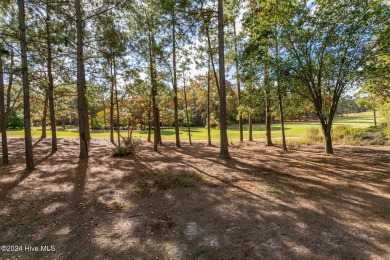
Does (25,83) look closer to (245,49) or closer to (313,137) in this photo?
(245,49)

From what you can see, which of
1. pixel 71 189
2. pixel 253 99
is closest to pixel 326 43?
pixel 253 99

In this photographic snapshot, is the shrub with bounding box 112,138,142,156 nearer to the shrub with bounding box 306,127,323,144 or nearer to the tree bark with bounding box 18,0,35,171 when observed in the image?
the tree bark with bounding box 18,0,35,171

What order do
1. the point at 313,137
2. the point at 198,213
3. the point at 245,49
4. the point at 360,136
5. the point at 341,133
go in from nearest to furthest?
1. the point at 198,213
2. the point at 245,49
3. the point at 360,136
4. the point at 313,137
5. the point at 341,133

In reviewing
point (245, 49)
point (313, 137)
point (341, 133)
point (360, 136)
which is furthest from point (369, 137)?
point (245, 49)

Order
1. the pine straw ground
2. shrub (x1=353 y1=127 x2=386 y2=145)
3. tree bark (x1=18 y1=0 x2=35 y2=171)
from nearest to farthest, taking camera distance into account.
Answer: the pine straw ground < tree bark (x1=18 y1=0 x2=35 y2=171) < shrub (x1=353 y1=127 x2=386 y2=145)

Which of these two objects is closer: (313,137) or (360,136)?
(360,136)

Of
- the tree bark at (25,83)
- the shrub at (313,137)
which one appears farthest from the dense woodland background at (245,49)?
the shrub at (313,137)

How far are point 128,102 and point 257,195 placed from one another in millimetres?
9622

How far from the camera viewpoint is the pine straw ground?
294cm

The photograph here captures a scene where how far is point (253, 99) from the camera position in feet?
35.0

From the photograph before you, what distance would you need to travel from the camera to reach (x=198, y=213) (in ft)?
13.2

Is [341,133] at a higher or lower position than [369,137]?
higher

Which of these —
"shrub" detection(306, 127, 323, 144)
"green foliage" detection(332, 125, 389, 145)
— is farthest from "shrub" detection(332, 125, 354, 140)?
"shrub" detection(306, 127, 323, 144)

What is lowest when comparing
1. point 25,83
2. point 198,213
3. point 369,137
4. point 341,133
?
point 198,213
